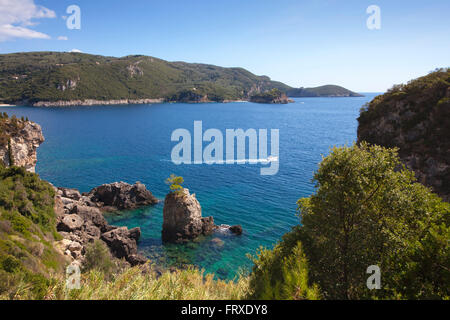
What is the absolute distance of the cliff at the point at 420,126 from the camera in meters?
33.2

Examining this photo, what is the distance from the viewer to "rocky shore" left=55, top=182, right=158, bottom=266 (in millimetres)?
30641

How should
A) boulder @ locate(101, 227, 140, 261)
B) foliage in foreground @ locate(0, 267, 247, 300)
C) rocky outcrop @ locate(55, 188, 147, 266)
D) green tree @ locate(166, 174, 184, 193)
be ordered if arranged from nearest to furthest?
foliage in foreground @ locate(0, 267, 247, 300)
rocky outcrop @ locate(55, 188, 147, 266)
boulder @ locate(101, 227, 140, 261)
green tree @ locate(166, 174, 184, 193)

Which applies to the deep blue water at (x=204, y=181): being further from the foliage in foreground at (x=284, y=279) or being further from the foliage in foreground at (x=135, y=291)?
the foliage in foreground at (x=135, y=291)

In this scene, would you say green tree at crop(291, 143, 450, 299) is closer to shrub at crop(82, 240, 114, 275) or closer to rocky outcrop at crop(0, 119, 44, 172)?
shrub at crop(82, 240, 114, 275)

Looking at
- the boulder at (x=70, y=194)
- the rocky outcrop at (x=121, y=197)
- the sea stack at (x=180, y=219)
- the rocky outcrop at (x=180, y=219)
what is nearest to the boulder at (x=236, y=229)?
the rocky outcrop at (x=180, y=219)

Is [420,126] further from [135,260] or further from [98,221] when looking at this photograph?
[98,221]

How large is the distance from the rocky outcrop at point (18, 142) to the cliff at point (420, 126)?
59.0 meters

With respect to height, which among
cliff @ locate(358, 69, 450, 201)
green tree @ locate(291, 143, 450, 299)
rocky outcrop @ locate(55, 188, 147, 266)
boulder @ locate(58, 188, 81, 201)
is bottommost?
rocky outcrop @ locate(55, 188, 147, 266)

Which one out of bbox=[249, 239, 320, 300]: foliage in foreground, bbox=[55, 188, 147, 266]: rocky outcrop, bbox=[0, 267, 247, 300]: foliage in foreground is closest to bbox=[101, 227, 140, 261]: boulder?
bbox=[55, 188, 147, 266]: rocky outcrop

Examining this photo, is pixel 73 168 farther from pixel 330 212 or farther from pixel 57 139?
pixel 330 212

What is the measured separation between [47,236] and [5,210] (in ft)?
16.3

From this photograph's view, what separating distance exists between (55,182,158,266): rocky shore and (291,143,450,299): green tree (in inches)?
944

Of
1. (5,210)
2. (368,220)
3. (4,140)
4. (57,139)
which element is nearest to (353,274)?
(368,220)

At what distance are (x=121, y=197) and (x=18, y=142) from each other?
19.7 meters
